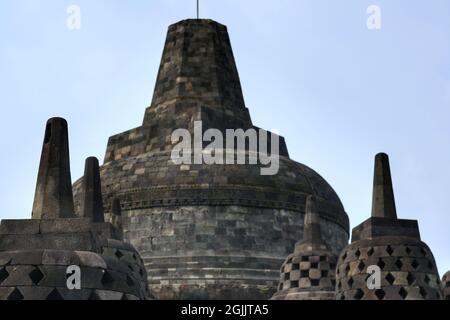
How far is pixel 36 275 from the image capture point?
12945 mm

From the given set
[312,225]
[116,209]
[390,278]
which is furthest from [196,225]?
[390,278]

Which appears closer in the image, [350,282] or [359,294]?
[359,294]

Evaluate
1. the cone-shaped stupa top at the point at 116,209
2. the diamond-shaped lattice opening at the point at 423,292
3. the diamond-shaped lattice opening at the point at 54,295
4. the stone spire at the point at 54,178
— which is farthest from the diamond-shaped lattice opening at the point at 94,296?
the cone-shaped stupa top at the point at 116,209

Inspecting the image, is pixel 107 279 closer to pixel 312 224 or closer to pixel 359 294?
pixel 359 294

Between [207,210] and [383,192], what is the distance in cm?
1394

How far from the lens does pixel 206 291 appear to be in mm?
31078

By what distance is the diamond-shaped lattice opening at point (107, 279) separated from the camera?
1320 centimetres

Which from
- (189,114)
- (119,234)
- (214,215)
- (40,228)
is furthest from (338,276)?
(189,114)

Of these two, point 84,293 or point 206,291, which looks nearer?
point 84,293

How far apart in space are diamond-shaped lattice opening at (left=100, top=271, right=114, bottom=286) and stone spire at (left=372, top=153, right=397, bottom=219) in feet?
25.3

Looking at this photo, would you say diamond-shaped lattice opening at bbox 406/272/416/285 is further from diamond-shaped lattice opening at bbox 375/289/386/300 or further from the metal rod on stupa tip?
the metal rod on stupa tip

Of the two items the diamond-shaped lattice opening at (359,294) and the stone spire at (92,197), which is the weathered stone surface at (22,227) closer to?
the stone spire at (92,197)

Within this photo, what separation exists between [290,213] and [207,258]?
3.57 metres
